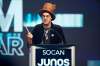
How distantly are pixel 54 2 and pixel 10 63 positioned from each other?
53 centimetres

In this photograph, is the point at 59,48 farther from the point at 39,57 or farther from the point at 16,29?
the point at 16,29

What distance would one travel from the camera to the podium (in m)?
2.59

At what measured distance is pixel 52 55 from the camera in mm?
2609

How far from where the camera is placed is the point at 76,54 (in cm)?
269

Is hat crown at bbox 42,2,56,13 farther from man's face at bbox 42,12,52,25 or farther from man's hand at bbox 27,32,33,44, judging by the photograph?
man's hand at bbox 27,32,33,44

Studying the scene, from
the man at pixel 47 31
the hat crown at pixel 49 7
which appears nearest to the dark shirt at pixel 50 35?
the man at pixel 47 31

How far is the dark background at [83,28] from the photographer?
8.79ft

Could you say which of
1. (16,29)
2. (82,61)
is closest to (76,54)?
(82,61)

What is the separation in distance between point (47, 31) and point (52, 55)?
0.59ft

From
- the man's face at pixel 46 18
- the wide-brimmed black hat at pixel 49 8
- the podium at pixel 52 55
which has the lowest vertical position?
the podium at pixel 52 55

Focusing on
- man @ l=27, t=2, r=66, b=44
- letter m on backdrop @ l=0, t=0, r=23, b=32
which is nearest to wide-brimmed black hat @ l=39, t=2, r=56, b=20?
man @ l=27, t=2, r=66, b=44

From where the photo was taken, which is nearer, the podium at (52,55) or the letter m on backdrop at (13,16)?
the podium at (52,55)

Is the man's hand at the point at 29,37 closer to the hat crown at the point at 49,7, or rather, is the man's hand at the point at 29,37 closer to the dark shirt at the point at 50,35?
the dark shirt at the point at 50,35

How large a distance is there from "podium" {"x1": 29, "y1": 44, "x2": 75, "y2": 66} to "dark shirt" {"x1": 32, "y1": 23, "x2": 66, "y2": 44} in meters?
0.06
